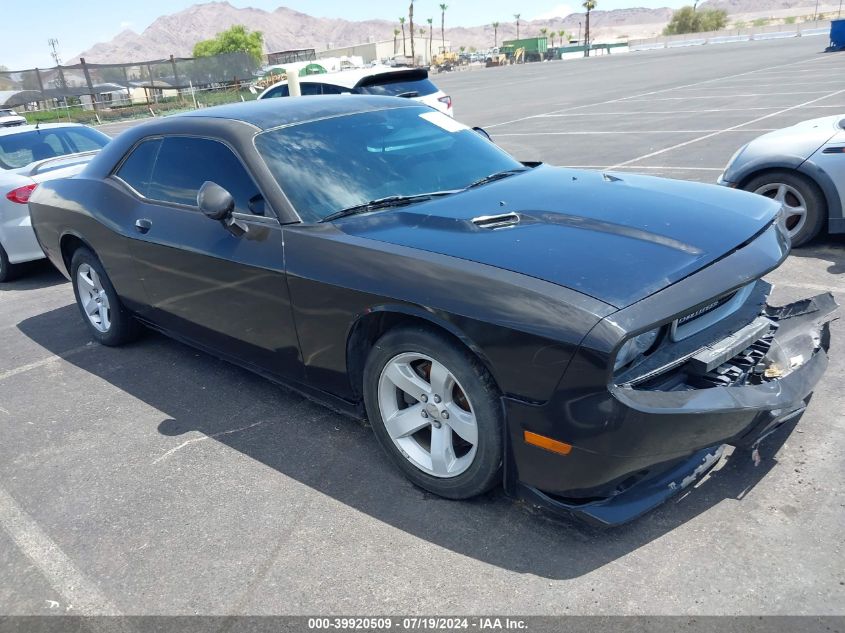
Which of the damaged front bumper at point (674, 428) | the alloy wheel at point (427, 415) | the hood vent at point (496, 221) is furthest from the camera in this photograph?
the hood vent at point (496, 221)

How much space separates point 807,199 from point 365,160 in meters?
3.86

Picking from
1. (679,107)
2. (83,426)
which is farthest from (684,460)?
(679,107)

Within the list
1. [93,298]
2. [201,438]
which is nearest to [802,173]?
[201,438]

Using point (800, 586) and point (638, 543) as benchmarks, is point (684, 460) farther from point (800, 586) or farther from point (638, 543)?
point (800, 586)

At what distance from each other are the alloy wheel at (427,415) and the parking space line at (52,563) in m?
1.29

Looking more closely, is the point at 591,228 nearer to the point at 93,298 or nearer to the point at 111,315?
the point at 111,315

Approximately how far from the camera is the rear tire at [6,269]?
Answer: 275 inches

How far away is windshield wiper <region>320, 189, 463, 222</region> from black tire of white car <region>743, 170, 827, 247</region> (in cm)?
352

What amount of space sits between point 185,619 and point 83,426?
1.92m

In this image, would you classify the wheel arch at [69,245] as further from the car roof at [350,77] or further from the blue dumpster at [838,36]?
the blue dumpster at [838,36]

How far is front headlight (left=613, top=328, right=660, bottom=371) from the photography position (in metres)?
2.41

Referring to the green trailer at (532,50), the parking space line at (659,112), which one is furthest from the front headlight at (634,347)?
the green trailer at (532,50)

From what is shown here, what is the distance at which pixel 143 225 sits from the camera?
4.19 meters

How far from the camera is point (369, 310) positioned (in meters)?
2.94
